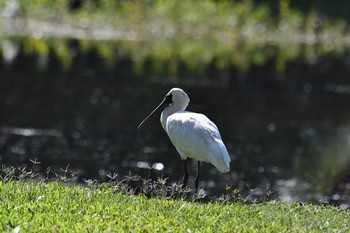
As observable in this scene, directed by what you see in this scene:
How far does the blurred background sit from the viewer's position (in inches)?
758

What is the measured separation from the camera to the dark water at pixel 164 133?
18531 mm

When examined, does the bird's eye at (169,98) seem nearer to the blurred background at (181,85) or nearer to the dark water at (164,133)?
the blurred background at (181,85)

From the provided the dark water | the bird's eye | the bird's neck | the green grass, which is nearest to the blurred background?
the dark water

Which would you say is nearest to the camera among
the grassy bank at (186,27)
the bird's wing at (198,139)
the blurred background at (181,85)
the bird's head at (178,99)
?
the bird's wing at (198,139)

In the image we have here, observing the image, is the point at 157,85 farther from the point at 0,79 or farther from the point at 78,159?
the point at 78,159

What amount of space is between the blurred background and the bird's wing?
2.15 feet

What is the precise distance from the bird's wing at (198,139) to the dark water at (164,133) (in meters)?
5.21

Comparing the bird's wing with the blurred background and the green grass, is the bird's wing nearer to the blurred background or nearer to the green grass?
the blurred background

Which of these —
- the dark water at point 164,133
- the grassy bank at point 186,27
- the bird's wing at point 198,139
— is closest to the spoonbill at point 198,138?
the bird's wing at point 198,139

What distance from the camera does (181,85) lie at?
103ft

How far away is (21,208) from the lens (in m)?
8.64

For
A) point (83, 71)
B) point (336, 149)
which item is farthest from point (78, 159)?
point (83, 71)

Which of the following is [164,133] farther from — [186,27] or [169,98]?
[186,27]

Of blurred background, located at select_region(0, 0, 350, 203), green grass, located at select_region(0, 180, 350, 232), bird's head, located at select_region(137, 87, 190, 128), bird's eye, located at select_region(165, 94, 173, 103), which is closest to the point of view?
green grass, located at select_region(0, 180, 350, 232)
